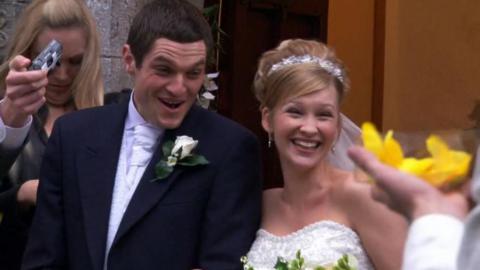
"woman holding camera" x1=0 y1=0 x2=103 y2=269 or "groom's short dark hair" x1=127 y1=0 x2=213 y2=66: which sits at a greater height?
"groom's short dark hair" x1=127 y1=0 x2=213 y2=66

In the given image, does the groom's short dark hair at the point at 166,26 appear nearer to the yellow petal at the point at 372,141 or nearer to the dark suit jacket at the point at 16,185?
the dark suit jacket at the point at 16,185

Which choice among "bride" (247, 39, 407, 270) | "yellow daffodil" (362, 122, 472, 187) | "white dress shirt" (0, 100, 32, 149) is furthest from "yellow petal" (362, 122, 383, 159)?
"white dress shirt" (0, 100, 32, 149)

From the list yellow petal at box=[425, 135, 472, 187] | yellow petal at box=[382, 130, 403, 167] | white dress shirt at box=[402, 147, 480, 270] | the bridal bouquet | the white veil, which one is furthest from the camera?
the white veil

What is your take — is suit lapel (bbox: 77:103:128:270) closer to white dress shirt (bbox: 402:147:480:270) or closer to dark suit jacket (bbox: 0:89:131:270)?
dark suit jacket (bbox: 0:89:131:270)

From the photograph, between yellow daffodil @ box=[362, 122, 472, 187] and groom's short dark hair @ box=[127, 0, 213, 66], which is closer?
yellow daffodil @ box=[362, 122, 472, 187]

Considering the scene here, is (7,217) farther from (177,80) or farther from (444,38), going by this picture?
(444,38)

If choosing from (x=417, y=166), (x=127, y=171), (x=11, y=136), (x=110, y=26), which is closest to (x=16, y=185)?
(x=11, y=136)

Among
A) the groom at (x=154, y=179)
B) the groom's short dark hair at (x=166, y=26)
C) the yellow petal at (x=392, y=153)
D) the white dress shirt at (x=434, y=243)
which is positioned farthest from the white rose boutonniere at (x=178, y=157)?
the white dress shirt at (x=434, y=243)

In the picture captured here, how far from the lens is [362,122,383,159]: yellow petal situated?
186 centimetres

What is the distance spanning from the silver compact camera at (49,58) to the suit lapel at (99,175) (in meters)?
0.29

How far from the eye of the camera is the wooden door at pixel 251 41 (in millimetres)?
6332

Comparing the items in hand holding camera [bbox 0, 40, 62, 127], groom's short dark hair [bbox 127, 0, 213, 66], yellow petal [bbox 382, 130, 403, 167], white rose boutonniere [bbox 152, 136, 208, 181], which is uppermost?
groom's short dark hair [bbox 127, 0, 213, 66]

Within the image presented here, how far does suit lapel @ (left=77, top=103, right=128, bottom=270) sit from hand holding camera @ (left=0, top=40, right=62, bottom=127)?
0.75 feet

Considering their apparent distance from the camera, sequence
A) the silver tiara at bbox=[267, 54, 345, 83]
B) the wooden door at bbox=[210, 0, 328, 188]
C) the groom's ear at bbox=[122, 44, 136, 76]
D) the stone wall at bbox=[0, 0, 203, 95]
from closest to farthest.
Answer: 1. the groom's ear at bbox=[122, 44, 136, 76]
2. the silver tiara at bbox=[267, 54, 345, 83]
3. the stone wall at bbox=[0, 0, 203, 95]
4. the wooden door at bbox=[210, 0, 328, 188]
